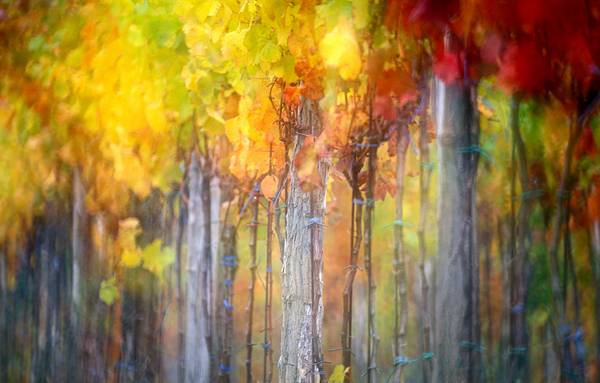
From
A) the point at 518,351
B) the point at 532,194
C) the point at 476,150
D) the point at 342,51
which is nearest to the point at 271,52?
the point at 342,51

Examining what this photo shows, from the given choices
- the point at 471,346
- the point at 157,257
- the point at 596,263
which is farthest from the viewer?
the point at 157,257

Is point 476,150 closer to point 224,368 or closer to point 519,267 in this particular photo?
point 519,267

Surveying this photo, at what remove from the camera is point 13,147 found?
13.9 ft

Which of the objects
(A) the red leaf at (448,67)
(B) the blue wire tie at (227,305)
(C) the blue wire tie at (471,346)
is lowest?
(C) the blue wire tie at (471,346)

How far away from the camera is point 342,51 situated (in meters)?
2.70

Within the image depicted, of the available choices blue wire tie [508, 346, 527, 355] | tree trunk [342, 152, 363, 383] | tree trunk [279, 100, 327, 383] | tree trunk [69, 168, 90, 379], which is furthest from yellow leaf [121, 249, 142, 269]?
blue wire tie [508, 346, 527, 355]

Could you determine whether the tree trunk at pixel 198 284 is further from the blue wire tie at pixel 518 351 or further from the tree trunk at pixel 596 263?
the tree trunk at pixel 596 263

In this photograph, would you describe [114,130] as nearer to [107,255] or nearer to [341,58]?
[107,255]

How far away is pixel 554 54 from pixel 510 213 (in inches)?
22.6

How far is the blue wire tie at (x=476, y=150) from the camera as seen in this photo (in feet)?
8.43

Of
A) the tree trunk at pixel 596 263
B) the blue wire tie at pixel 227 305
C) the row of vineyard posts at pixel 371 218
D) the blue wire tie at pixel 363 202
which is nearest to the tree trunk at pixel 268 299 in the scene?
the row of vineyard posts at pixel 371 218

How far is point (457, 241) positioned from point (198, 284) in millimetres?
1530

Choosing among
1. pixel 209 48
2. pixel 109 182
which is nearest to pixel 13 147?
pixel 109 182

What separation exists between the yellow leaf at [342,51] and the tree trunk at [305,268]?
0.21 metres
